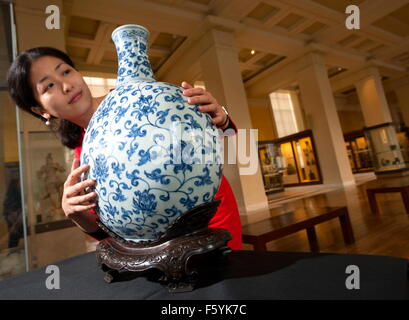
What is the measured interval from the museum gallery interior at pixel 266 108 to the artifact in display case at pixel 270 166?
0.20 ft

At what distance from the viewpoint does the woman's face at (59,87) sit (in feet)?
2.57

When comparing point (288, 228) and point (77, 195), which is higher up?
point (77, 195)

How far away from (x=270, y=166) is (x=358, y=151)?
6.63 m

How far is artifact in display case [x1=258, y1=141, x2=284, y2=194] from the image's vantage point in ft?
35.9

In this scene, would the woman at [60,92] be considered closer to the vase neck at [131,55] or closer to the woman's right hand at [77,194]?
the woman's right hand at [77,194]

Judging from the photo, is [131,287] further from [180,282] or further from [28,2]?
[28,2]

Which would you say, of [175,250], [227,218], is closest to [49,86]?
[175,250]

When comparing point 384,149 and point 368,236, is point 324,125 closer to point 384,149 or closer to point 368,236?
point 384,149

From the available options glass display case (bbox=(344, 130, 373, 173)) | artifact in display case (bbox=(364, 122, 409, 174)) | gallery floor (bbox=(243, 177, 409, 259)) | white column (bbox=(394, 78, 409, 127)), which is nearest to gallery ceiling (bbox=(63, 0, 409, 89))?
artifact in display case (bbox=(364, 122, 409, 174))

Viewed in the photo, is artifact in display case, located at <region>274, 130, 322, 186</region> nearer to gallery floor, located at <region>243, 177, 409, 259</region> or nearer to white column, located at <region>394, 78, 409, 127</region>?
white column, located at <region>394, 78, 409, 127</region>

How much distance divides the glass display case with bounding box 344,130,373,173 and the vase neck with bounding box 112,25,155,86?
16.0 meters

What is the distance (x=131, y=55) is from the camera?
28.0 inches

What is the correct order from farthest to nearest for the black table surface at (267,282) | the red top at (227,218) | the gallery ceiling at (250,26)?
1. the gallery ceiling at (250,26)
2. the red top at (227,218)
3. the black table surface at (267,282)

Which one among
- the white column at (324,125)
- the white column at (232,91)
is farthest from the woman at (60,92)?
the white column at (324,125)
